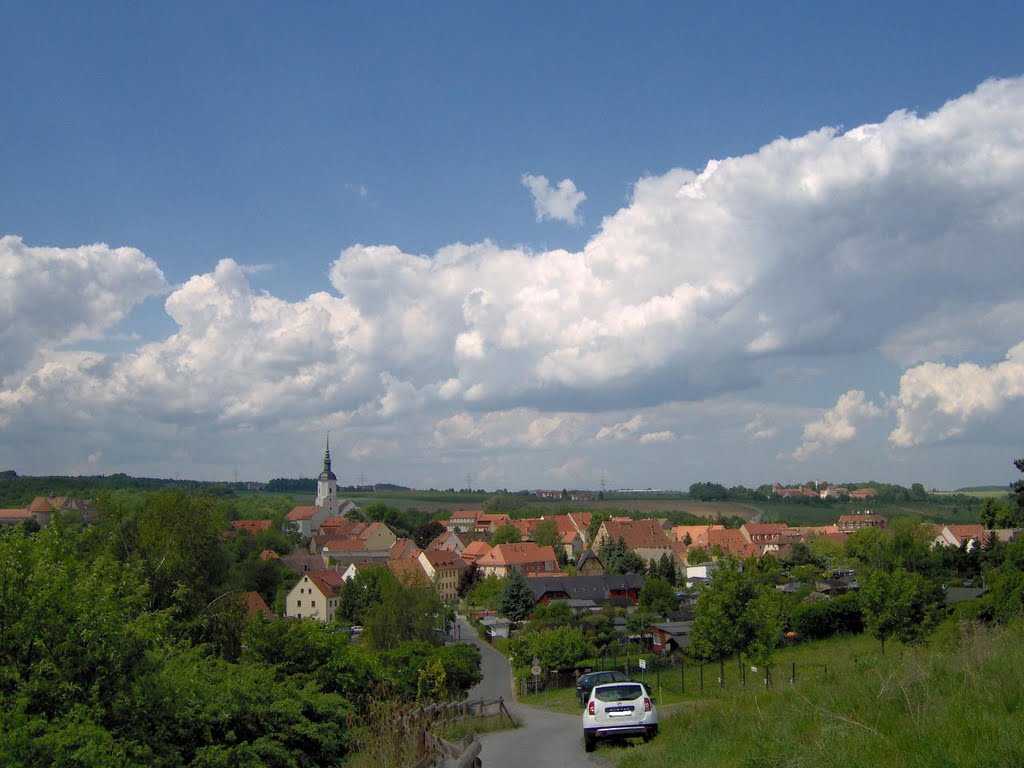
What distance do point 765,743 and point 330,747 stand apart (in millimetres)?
6003

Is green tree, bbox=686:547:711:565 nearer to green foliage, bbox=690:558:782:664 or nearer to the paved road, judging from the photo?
the paved road

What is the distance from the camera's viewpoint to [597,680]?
2339 centimetres

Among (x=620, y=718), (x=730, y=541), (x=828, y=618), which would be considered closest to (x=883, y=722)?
(x=620, y=718)

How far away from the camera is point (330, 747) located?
11984 millimetres

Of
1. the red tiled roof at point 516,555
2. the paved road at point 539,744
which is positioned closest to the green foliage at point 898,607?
the paved road at point 539,744

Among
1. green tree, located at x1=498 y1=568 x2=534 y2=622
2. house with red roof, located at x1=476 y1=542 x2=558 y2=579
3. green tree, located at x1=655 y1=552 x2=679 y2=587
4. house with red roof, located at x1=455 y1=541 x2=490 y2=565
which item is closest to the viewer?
green tree, located at x1=498 y1=568 x2=534 y2=622

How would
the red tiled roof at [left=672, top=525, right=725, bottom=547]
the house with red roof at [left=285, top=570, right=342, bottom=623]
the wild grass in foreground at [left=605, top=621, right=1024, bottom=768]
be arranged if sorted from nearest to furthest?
the wild grass in foreground at [left=605, top=621, right=1024, bottom=768] → the house with red roof at [left=285, top=570, right=342, bottom=623] → the red tiled roof at [left=672, top=525, right=725, bottom=547]

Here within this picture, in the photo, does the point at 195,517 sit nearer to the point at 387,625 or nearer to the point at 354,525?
the point at 387,625

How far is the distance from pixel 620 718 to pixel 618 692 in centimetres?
62

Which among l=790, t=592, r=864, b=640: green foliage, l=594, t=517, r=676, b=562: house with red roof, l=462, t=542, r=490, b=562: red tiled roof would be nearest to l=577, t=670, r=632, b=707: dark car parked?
l=790, t=592, r=864, b=640: green foliage

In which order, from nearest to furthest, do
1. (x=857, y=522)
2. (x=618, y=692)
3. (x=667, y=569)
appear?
1. (x=618, y=692)
2. (x=667, y=569)
3. (x=857, y=522)

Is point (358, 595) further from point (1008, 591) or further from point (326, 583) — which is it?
point (1008, 591)

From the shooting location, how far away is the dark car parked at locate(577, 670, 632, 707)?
863 inches

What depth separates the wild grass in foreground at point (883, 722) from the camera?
304 inches
